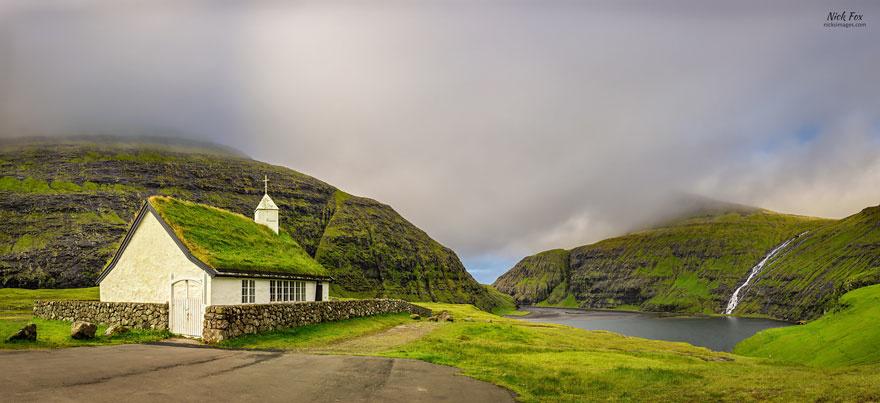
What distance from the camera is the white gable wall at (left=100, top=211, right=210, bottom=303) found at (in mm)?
38219

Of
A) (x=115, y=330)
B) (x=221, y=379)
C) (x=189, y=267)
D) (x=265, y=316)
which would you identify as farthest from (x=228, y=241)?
(x=221, y=379)

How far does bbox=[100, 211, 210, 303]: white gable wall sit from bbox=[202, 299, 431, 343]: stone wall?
5.24 metres

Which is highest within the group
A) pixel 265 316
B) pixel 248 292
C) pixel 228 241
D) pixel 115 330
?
pixel 228 241

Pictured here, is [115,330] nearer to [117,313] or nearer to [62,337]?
[62,337]

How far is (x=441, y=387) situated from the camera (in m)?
18.9

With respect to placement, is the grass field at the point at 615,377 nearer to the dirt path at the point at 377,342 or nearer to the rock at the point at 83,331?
the dirt path at the point at 377,342

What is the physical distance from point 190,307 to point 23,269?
148270mm

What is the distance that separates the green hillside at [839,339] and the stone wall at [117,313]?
153 feet

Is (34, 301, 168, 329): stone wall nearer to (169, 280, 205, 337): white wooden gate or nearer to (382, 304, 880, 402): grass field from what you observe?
(169, 280, 205, 337): white wooden gate

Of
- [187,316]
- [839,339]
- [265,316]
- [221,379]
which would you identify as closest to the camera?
[221,379]

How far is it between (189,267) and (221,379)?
21896 mm

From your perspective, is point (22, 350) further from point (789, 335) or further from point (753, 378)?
point (789, 335)

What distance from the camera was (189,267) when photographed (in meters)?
37.9

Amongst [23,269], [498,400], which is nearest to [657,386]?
[498,400]
